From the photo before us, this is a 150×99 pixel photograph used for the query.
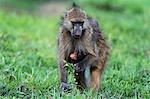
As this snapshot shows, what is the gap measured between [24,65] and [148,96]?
238 centimetres

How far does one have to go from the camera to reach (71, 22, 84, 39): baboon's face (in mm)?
7215

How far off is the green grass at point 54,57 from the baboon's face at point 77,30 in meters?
0.62

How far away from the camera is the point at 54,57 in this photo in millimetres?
9969

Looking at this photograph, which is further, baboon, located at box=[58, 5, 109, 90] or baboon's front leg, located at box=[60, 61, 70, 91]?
baboon, located at box=[58, 5, 109, 90]

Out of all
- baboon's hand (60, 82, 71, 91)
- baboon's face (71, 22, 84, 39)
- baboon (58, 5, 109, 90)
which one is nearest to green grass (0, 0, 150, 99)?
baboon's hand (60, 82, 71, 91)

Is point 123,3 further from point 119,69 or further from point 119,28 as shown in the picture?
point 119,69

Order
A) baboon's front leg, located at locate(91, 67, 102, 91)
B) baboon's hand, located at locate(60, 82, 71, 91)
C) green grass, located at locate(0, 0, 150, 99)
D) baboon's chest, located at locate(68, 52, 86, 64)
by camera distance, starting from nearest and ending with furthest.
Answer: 1. baboon's hand, located at locate(60, 82, 71, 91)
2. green grass, located at locate(0, 0, 150, 99)
3. baboon's chest, located at locate(68, 52, 86, 64)
4. baboon's front leg, located at locate(91, 67, 102, 91)

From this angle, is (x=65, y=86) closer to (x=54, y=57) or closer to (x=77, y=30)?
(x=77, y=30)

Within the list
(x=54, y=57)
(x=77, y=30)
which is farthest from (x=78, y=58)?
(x=54, y=57)

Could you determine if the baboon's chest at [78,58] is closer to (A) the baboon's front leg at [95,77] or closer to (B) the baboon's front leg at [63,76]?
(B) the baboon's front leg at [63,76]

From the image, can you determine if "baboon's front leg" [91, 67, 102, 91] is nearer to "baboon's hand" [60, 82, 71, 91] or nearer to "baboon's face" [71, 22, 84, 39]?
"baboon's hand" [60, 82, 71, 91]

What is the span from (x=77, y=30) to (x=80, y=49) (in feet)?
1.12

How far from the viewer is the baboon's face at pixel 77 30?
7.21m

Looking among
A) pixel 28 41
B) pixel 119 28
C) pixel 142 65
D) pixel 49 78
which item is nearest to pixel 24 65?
pixel 49 78
